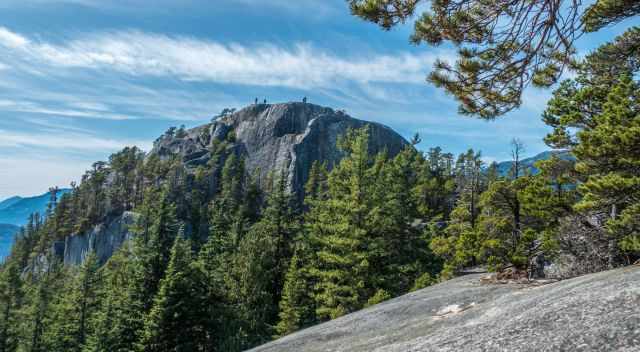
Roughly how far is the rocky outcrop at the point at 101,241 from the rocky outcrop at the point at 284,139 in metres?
23.8

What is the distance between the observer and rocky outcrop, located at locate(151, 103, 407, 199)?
92688 millimetres

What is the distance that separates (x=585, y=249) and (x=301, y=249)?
86.4 ft

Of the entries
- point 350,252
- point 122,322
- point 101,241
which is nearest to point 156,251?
point 122,322

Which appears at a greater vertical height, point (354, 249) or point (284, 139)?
point (284, 139)

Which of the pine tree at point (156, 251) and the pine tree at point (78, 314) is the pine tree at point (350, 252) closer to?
the pine tree at point (156, 251)

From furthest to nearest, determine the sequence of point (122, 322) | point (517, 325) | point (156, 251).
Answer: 1. point (156, 251)
2. point (122, 322)
3. point (517, 325)

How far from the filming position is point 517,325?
6.13 meters

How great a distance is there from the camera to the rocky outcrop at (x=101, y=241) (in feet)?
257

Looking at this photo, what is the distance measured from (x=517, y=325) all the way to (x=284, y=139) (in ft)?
301

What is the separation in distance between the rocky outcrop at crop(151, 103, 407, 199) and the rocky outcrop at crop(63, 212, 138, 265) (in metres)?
23.8

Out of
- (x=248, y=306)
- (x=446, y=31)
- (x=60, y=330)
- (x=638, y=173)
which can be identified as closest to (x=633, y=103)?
(x=638, y=173)

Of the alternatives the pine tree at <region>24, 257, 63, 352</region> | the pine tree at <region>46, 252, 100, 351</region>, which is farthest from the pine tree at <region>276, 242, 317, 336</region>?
the pine tree at <region>24, 257, 63, 352</region>

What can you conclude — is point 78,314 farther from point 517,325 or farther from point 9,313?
point 517,325

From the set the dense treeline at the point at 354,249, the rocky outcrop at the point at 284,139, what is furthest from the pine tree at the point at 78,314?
the rocky outcrop at the point at 284,139
